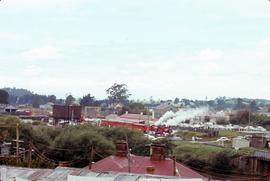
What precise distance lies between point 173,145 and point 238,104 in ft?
324

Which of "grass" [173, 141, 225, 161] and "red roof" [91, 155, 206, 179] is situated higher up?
"red roof" [91, 155, 206, 179]

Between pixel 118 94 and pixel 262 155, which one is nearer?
pixel 262 155

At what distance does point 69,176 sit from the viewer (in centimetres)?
1581

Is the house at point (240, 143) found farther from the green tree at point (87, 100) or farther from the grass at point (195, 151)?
the green tree at point (87, 100)

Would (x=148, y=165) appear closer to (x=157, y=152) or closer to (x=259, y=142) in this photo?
(x=157, y=152)

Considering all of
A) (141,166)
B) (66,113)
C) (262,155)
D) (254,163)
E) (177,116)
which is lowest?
(254,163)

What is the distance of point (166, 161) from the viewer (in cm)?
2150

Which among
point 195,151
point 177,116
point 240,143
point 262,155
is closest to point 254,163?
point 262,155

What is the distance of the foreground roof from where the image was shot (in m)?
15.5

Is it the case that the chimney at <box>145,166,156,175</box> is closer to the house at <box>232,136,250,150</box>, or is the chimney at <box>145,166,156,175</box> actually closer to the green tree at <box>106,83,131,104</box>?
the house at <box>232,136,250,150</box>

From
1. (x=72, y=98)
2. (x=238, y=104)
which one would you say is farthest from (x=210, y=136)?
(x=238, y=104)

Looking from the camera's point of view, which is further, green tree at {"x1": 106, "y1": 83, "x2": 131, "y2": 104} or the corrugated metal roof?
green tree at {"x1": 106, "y1": 83, "x2": 131, "y2": 104}

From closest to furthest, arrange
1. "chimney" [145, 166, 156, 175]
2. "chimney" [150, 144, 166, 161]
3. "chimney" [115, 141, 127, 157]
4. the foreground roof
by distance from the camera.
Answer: the foreground roof → "chimney" [145, 166, 156, 175] → "chimney" [150, 144, 166, 161] → "chimney" [115, 141, 127, 157]

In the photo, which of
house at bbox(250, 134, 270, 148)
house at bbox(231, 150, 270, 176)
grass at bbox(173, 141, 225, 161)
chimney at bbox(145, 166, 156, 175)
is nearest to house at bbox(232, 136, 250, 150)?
house at bbox(250, 134, 270, 148)
